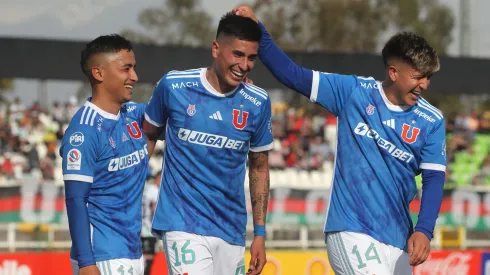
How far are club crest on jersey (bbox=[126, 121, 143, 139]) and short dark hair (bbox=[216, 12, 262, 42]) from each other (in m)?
0.86

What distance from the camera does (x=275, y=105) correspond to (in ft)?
108

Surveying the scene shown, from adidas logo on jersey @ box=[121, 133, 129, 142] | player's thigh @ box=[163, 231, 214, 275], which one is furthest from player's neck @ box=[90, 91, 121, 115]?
player's thigh @ box=[163, 231, 214, 275]

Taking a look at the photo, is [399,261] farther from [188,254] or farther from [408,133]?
[188,254]

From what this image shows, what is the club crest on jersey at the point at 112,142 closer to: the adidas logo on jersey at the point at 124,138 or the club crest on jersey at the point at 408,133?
the adidas logo on jersey at the point at 124,138

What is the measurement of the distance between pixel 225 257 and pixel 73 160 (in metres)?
1.38

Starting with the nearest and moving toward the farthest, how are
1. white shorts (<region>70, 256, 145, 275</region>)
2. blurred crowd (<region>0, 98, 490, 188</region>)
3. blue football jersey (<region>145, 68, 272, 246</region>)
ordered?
white shorts (<region>70, 256, 145, 275</region>) < blue football jersey (<region>145, 68, 272, 246</region>) < blurred crowd (<region>0, 98, 490, 188</region>)

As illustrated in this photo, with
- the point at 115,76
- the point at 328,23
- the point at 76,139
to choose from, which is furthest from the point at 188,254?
the point at 328,23

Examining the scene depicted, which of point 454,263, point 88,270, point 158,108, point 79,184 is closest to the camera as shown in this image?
point 88,270

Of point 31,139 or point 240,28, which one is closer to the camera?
point 240,28

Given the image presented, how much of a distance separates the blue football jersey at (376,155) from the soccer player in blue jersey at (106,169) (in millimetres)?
1303

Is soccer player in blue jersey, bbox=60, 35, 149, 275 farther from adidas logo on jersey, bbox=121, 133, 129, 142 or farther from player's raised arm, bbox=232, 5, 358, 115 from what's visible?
player's raised arm, bbox=232, 5, 358, 115

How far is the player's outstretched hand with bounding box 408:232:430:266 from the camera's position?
600 cm

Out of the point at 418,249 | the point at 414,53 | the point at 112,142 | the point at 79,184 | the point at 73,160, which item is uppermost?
the point at 414,53

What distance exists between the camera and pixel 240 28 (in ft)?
20.7
